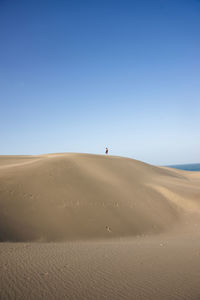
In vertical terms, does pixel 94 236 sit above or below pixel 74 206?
below

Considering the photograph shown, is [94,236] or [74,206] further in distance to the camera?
[74,206]

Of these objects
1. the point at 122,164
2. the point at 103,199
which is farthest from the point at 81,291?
the point at 122,164

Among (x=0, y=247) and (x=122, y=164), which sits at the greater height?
(x=122, y=164)

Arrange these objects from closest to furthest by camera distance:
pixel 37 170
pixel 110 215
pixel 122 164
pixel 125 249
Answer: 1. pixel 125 249
2. pixel 110 215
3. pixel 37 170
4. pixel 122 164

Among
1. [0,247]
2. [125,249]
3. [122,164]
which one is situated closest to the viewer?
[0,247]

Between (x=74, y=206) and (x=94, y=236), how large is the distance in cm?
187

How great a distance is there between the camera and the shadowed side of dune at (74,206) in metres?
7.23

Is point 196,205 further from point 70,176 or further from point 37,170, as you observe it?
point 37,170

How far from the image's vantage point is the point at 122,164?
61.1ft

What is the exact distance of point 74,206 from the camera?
29.1 ft

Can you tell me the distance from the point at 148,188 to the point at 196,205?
3184 mm

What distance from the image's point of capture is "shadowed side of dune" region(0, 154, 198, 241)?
723 cm

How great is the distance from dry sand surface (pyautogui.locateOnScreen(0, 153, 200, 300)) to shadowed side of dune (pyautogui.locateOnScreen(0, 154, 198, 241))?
4cm

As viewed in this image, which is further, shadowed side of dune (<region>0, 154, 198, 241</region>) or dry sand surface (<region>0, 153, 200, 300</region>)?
shadowed side of dune (<region>0, 154, 198, 241</region>)
